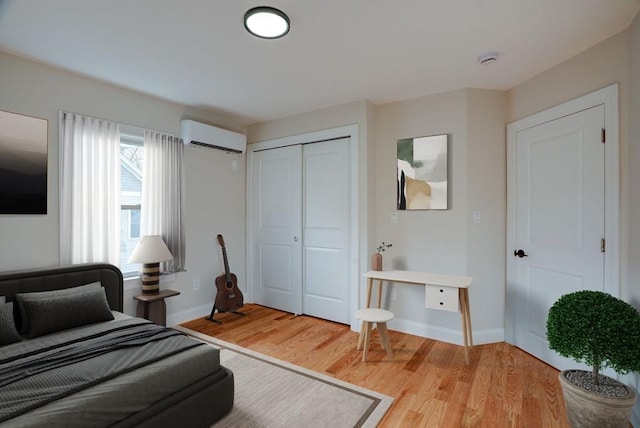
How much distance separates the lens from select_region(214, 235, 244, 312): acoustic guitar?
3.54 metres

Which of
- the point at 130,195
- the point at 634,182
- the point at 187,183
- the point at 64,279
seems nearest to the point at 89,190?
the point at 130,195

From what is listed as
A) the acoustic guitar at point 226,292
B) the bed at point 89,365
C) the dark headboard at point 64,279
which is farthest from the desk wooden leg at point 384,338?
the dark headboard at point 64,279

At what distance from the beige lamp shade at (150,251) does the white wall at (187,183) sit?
41cm

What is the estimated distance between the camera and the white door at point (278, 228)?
3902 mm

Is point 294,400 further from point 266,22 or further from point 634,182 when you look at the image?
point 634,182

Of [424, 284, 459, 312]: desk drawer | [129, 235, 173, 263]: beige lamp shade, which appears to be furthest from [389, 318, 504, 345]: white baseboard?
[129, 235, 173, 263]: beige lamp shade

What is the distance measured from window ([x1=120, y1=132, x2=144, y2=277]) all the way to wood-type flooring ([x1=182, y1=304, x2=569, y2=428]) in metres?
1.03

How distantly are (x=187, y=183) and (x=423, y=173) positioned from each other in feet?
8.57

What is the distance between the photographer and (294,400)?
2.10m

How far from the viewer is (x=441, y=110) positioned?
10.2 feet

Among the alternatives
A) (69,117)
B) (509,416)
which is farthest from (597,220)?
(69,117)

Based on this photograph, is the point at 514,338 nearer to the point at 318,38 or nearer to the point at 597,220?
the point at 597,220

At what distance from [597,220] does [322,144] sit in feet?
8.48

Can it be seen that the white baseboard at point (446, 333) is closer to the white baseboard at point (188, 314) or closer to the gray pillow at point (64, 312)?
the white baseboard at point (188, 314)
